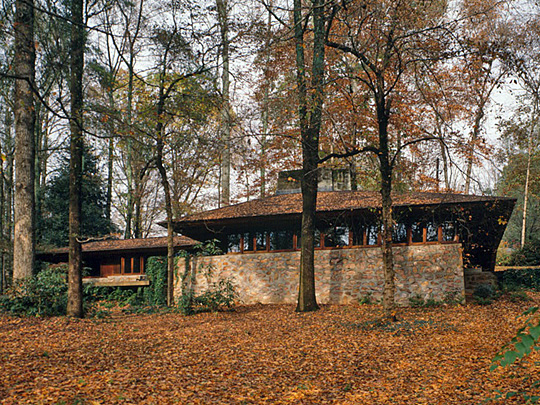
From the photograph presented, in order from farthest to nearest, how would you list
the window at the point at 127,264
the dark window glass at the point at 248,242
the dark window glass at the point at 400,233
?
the window at the point at 127,264 < the dark window glass at the point at 248,242 < the dark window glass at the point at 400,233

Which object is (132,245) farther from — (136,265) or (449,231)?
(449,231)

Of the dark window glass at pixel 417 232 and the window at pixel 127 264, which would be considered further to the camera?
the window at pixel 127 264

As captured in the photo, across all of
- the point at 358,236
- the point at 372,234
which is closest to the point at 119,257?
the point at 358,236

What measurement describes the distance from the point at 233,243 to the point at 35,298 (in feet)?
24.1

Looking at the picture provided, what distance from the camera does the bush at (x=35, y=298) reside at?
37.0 feet

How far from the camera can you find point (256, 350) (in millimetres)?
8227

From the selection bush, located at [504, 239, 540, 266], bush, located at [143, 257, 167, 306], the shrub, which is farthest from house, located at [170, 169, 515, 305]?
bush, located at [504, 239, 540, 266]

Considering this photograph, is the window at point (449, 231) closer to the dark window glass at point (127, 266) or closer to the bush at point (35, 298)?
the bush at point (35, 298)

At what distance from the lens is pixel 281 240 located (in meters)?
16.1

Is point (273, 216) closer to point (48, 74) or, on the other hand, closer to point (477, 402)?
point (477, 402)

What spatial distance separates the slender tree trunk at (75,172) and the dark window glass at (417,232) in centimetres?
1066

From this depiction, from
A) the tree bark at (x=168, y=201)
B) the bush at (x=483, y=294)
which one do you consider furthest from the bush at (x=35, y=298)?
the bush at (x=483, y=294)

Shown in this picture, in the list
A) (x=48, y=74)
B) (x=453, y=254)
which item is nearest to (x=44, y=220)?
(x=48, y=74)

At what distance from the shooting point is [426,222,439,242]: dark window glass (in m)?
14.6
